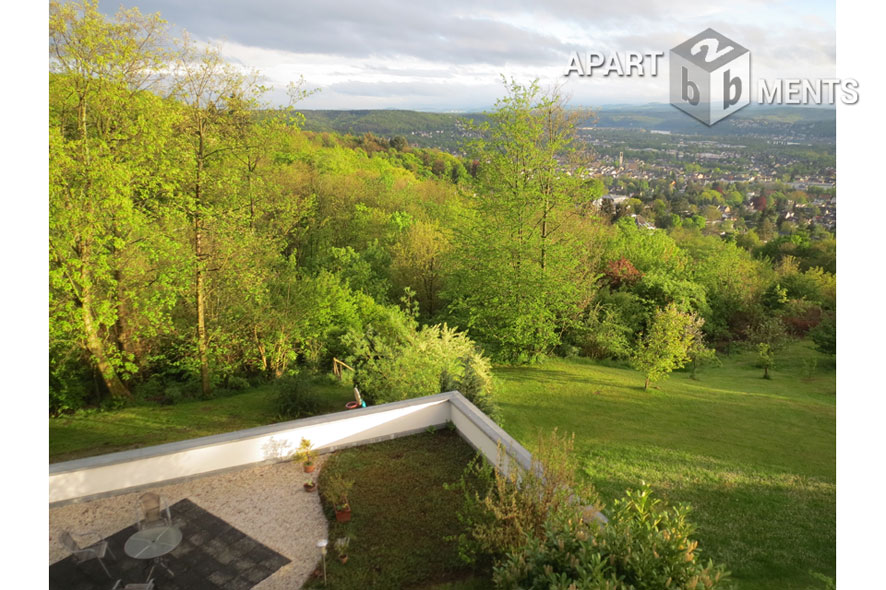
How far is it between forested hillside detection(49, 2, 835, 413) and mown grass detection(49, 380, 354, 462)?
835 millimetres

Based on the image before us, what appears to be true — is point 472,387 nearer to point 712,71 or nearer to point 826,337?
point 712,71

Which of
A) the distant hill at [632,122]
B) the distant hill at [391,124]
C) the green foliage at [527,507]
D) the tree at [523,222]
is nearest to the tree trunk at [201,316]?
the distant hill at [632,122]

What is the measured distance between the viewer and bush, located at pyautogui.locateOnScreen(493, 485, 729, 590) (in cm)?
424

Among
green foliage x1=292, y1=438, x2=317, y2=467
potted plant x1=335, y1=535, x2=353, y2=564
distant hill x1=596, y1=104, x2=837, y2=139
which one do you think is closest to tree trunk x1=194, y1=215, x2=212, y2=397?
green foliage x1=292, y1=438, x2=317, y2=467

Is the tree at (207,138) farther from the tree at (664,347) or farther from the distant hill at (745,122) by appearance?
the tree at (664,347)

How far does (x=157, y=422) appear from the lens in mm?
11820

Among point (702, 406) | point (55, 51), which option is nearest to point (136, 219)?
point (55, 51)

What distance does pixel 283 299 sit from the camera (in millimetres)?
15359

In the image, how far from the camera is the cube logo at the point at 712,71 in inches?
400

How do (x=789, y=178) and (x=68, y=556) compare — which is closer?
(x=68, y=556)

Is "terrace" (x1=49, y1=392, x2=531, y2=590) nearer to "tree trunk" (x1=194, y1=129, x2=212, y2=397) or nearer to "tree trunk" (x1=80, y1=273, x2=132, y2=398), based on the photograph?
"tree trunk" (x1=80, y1=273, x2=132, y2=398)

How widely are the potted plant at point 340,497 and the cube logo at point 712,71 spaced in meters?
10.2
